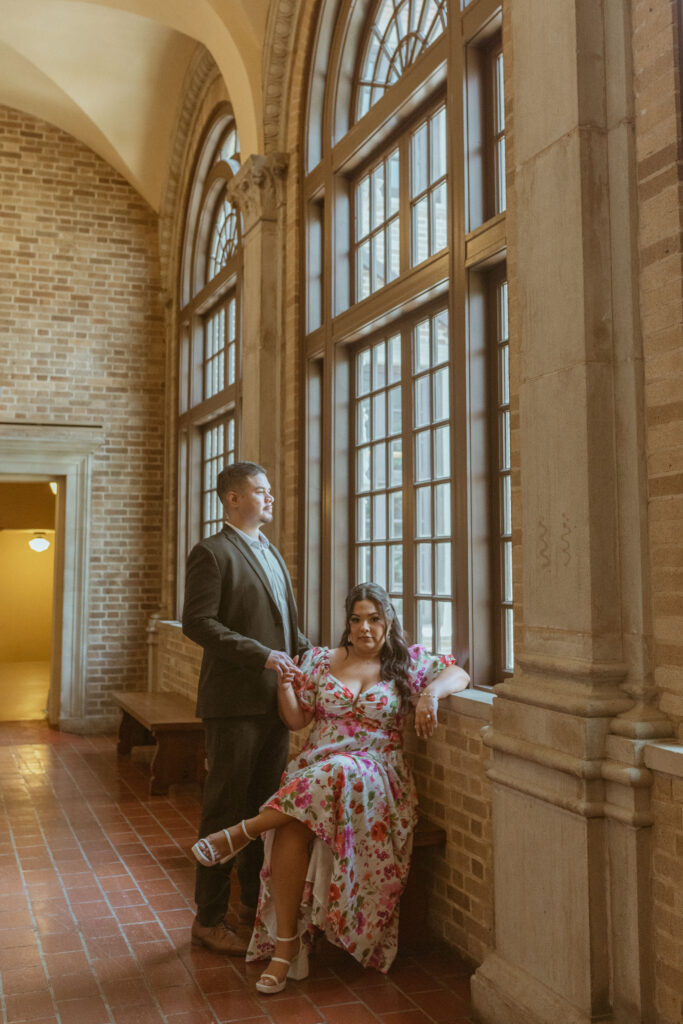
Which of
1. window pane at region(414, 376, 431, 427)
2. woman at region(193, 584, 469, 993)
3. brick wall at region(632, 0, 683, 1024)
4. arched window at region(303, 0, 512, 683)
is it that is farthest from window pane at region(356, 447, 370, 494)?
brick wall at region(632, 0, 683, 1024)

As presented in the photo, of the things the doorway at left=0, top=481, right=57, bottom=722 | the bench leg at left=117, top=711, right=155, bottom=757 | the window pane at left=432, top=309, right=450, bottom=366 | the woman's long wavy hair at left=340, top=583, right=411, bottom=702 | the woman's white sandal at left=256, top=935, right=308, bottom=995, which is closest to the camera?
the woman's white sandal at left=256, top=935, right=308, bottom=995

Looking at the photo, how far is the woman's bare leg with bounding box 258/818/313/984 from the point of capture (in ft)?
12.0

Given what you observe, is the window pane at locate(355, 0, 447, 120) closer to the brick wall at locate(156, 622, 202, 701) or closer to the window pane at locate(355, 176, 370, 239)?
the window pane at locate(355, 176, 370, 239)

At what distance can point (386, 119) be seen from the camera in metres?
5.30

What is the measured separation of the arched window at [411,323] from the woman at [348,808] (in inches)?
16.8

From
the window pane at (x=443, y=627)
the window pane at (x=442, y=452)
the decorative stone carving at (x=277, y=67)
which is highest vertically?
the decorative stone carving at (x=277, y=67)

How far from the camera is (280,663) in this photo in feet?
12.9

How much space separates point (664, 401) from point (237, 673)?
6.92 feet

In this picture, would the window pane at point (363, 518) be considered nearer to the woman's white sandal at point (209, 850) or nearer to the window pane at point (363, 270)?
the window pane at point (363, 270)

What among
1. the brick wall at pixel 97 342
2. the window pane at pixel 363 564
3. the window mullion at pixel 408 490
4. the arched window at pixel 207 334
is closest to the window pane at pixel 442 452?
the window mullion at pixel 408 490

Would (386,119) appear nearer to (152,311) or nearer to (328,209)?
(328,209)

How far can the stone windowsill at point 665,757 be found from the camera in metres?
2.66

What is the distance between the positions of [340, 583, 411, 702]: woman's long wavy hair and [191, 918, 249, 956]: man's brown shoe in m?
1.20

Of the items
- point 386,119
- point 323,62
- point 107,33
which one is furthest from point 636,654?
point 107,33
